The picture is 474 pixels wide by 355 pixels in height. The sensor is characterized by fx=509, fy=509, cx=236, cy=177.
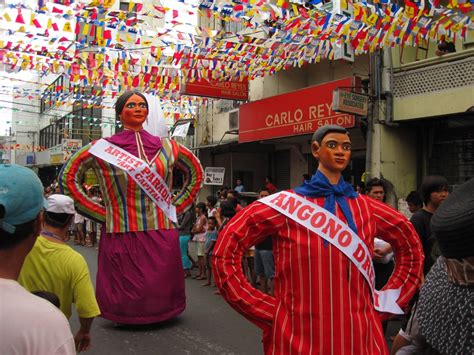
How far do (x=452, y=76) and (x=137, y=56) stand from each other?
6343 mm

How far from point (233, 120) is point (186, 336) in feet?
34.4

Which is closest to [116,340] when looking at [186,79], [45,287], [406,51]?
[45,287]

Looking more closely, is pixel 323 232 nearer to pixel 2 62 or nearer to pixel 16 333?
pixel 16 333

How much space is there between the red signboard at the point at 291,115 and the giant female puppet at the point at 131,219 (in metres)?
6.18

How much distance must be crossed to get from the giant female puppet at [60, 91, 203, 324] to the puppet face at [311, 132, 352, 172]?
2.67 metres

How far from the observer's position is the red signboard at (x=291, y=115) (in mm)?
11000

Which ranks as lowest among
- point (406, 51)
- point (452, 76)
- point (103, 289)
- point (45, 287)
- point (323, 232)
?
point (103, 289)

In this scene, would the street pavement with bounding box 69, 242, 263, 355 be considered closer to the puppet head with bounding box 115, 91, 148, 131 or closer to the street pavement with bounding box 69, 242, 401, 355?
the street pavement with bounding box 69, 242, 401, 355

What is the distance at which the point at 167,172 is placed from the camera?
537 centimetres

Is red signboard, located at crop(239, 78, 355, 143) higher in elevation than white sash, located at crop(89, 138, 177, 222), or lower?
higher

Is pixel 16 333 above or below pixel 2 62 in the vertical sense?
below

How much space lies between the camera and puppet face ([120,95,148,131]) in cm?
532

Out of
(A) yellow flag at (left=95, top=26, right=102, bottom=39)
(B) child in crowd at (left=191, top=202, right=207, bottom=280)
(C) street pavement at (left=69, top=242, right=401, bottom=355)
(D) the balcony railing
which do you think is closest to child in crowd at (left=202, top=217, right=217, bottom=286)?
(B) child in crowd at (left=191, top=202, right=207, bottom=280)

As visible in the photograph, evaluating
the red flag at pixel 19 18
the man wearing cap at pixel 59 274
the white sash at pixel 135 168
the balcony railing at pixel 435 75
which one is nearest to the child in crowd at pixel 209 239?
the white sash at pixel 135 168
